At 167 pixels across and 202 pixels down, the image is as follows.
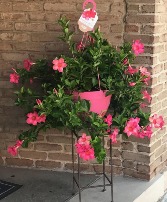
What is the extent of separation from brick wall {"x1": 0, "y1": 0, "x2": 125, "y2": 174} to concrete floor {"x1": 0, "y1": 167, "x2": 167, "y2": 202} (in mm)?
113

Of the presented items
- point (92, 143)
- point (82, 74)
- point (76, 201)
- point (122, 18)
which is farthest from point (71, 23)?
point (76, 201)

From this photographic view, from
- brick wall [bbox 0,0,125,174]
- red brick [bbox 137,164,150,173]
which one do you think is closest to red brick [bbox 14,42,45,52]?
brick wall [bbox 0,0,125,174]

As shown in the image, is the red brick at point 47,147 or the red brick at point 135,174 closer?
the red brick at point 135,174

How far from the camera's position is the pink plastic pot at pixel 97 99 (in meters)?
3.07

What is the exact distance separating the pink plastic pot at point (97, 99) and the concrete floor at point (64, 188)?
754 mm

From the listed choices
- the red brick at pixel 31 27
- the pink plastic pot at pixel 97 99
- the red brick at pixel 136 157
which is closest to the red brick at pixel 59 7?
the red brick at pixel 31 27

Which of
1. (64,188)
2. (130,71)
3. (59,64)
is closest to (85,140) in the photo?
(59,64)

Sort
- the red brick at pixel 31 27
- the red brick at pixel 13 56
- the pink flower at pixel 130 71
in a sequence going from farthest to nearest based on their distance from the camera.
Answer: the red brick at pixel 13 56
the red brick at pixel 31 27
the pink flower at pixel 130 71

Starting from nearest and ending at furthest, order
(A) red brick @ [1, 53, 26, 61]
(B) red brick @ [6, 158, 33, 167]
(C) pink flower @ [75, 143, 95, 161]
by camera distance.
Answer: (C) pink flower @ [75, 143, 95, 161] < (A) red brick @ [1, 53, 26, 61] < (B) red brick @ [6, 158, 33, 167]

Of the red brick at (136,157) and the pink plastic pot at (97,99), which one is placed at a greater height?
the pink plastic pot at (97,99)

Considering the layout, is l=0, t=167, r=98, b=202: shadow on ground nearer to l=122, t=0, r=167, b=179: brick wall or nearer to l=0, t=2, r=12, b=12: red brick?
l=122, t=0, r=167, b=179: brick wall

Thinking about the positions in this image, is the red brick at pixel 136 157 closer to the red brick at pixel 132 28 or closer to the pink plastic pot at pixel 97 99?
the pink plastic pot at pixel 97 99

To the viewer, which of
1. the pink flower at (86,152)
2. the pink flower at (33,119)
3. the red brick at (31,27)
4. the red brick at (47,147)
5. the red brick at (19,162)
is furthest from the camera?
the red brick at (19,162)

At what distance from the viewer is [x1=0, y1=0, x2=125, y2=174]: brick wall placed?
352 centimetres
